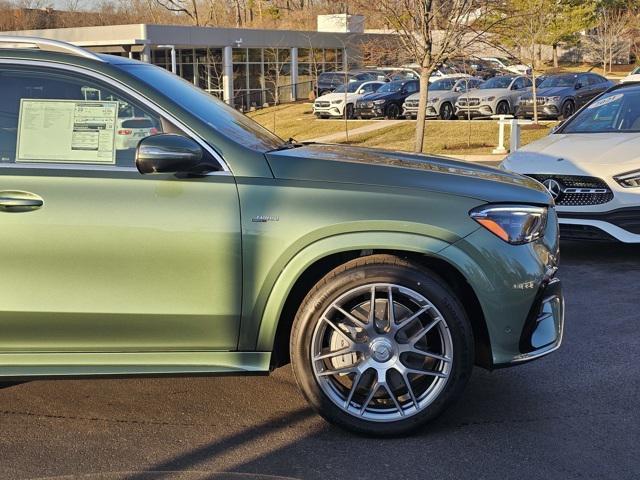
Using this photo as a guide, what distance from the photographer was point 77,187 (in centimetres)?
373

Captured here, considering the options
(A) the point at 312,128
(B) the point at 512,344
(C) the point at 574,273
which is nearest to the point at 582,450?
(B) the point at 512,344

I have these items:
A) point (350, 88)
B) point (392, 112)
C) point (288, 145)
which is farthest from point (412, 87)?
point (288, 145)

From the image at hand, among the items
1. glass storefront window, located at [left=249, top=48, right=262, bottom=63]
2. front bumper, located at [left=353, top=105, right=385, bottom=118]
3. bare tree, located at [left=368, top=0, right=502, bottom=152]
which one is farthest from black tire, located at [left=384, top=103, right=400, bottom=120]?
bare tree, located at [left=368, top=0, right=502, bottom=152]

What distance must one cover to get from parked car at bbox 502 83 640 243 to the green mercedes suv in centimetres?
342

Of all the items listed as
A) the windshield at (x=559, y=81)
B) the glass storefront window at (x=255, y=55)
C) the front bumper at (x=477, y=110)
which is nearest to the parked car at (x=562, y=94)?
the windshield at (x=559, y=81)

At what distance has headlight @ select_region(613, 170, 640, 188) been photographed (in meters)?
7.04

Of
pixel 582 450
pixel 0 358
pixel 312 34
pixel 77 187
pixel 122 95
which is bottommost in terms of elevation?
pixel 582 450

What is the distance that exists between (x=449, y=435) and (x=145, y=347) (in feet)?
5.15

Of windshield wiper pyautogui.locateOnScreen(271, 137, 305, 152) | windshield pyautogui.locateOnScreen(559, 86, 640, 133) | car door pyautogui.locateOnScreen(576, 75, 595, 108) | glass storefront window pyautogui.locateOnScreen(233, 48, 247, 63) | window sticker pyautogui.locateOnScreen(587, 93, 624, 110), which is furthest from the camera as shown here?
glass storefront window pyautogui.locateOnScreen(233, 48, 247, 63)

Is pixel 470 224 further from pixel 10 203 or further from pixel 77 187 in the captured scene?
pixel 10 203

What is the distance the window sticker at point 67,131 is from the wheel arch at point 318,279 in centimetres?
108

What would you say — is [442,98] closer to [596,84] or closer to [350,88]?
[596,84]

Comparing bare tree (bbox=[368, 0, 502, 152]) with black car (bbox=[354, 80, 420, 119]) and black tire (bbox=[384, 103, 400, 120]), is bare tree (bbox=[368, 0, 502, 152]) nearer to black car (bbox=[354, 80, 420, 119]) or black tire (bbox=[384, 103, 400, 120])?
black car (bbox=[354, 80, 420, 119])

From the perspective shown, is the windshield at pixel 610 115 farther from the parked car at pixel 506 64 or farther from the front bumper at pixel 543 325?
the parked car at pixel 506 64
